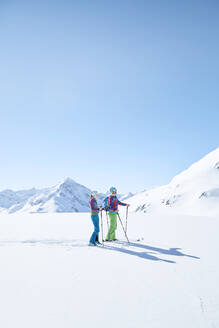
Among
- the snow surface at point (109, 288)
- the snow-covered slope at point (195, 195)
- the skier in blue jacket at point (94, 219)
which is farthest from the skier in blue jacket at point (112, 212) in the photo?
the snow-covered slope at point (195, 195)

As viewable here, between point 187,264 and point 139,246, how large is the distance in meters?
2.81

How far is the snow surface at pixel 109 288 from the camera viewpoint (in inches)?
128

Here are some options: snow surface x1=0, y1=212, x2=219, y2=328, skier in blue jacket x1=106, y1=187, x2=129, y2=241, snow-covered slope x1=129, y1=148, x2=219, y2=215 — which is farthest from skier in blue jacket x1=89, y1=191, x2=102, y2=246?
snow-covered slope x1=129, y1=148, x2=219, y2=215

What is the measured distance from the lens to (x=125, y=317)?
3309 mm

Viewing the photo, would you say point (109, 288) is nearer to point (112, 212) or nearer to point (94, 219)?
point (94, 219)

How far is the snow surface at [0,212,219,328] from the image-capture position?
3.26 metres

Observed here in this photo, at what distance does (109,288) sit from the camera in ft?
14.0

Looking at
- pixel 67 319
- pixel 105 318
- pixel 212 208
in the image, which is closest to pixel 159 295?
pixel 105 318

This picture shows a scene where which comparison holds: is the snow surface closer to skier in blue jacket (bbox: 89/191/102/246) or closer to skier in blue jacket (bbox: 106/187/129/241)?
skier in blue jacket (bbox: 89/191/102/246)

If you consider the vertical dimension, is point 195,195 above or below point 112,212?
above

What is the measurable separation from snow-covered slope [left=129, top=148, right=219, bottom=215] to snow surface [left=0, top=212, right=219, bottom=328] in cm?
5221

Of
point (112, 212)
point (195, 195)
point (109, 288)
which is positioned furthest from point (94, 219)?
point (195, 195)

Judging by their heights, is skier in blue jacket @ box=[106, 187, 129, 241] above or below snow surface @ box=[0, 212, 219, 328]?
above

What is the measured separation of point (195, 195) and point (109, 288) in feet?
218
